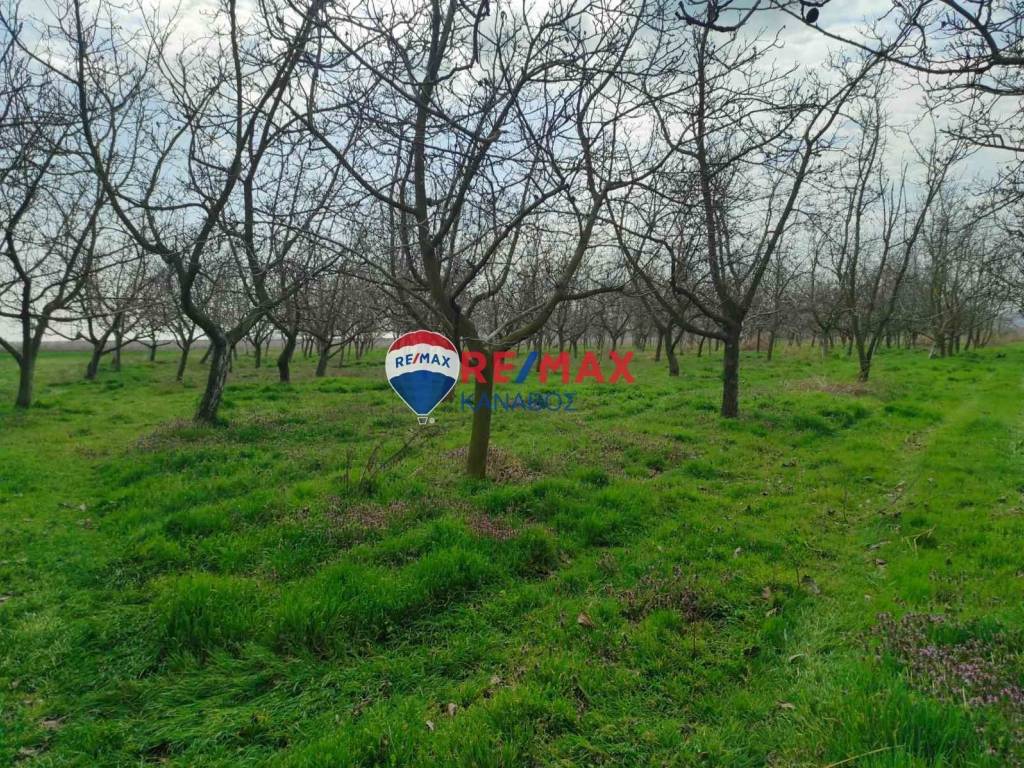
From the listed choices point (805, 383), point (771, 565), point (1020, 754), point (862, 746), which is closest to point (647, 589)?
point (771, 565)

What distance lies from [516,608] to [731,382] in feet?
31.5

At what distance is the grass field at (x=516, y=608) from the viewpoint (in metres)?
3.08

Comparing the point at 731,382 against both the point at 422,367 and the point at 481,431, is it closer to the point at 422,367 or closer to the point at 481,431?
the point at 422,367

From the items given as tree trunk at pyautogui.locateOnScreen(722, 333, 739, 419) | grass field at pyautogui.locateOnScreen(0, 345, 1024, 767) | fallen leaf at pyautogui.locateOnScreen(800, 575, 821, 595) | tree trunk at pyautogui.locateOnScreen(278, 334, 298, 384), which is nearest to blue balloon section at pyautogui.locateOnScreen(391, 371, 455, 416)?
grass field at pyautogui.locateOnScreen(0, 345, 1024, 767)

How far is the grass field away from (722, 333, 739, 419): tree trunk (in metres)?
3.04

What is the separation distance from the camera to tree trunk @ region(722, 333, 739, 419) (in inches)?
491

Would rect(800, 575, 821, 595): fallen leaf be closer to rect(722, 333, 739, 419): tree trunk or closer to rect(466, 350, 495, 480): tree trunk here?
rect(466, 350, 495, 480): tree trunk

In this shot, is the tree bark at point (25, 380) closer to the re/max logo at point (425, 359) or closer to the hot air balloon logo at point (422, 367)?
the hot air balloon logo at point (422, 367)

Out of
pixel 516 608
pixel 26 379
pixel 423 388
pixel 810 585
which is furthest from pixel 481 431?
pixel 26 379

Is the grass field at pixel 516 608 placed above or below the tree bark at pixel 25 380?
below

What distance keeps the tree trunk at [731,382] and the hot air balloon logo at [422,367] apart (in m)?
6.28

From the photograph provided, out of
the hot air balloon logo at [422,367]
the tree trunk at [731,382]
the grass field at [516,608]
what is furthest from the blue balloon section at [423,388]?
the tree trunk at [731,382]

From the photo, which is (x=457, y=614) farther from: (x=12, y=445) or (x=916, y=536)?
(x=12, y=445)

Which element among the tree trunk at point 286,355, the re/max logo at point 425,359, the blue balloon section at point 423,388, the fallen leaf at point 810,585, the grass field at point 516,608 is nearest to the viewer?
the grass field at point 516,608
